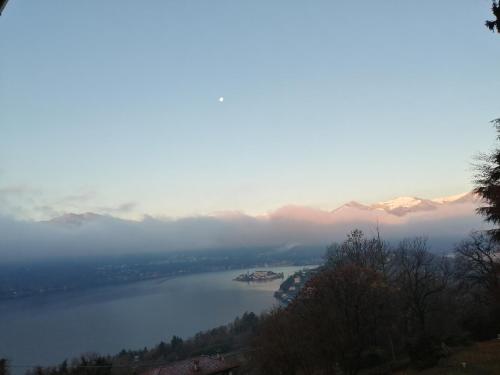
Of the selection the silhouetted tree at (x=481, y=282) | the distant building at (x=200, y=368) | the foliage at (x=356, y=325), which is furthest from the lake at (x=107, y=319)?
the foliage at (x=356, y=325)

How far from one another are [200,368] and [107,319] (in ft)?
353

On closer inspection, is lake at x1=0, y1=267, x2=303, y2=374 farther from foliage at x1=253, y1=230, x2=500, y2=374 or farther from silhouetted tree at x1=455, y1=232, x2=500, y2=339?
foliage at x1=253, y1=230, x2=500, y2=374

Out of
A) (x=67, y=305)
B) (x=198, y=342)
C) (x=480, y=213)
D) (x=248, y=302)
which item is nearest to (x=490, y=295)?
(x=480, y=213)

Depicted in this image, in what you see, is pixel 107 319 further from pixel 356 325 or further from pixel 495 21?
pixel 495 21

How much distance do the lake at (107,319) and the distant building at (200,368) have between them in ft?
146

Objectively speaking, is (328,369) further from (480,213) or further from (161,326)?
(161,326)

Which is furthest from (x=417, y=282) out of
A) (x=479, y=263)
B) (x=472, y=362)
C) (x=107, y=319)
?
(x=107, y=319)

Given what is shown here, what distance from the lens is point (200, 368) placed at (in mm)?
37062

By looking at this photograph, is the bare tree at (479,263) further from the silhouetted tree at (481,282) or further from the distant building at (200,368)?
the distant building at (200,368)

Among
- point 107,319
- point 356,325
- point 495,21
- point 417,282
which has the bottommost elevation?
point 107,319

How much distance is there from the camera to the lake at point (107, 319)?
95312 mm

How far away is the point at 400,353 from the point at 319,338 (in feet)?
27.2

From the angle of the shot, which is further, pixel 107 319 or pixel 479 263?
pixel 107 319

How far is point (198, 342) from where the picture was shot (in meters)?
86.4
